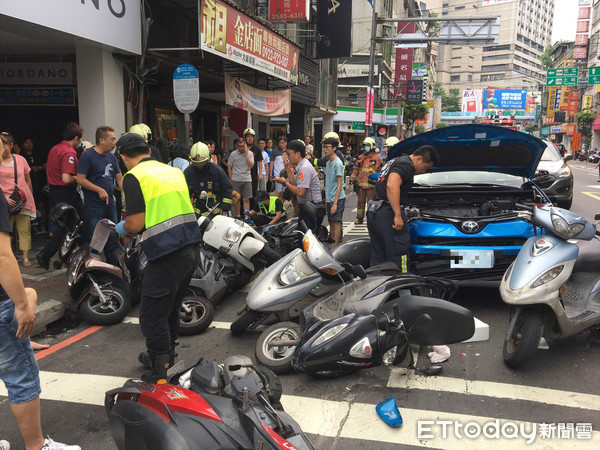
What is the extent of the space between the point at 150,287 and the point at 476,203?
459 centimetres

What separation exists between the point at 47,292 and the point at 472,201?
5460 mm

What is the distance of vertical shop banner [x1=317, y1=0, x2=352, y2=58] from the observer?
18.7 m

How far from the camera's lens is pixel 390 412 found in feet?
10.4

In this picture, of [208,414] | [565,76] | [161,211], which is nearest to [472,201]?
[161,211]

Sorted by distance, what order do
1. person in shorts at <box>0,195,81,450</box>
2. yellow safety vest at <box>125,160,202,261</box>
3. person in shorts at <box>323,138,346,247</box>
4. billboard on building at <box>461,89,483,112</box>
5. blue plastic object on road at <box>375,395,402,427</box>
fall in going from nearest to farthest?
person in shorts at <box>0,195,81,450</box> < blue plastic object on road at <box>375,395,402,427</box> < yellow safety vest at <box>125,160,202,261</box> < person in shorts at <box>323,138,346,247</box> < billboard on building at <box>461,89,483,112</box>

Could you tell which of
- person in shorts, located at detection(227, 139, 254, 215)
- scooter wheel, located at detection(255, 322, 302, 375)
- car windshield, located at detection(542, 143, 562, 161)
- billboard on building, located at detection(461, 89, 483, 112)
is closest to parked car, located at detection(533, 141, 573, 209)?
car windshield, located at detection(542, 143, 562, 161)

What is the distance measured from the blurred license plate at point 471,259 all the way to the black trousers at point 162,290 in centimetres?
278

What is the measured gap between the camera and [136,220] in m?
3.36

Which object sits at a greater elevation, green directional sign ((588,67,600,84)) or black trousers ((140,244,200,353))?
green directional sign ((588,67,600,84))

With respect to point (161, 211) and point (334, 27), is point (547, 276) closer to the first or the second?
point (161, 211)

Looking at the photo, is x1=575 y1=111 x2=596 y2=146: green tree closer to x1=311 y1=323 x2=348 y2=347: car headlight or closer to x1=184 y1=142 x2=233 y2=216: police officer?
x1=184 y1=142 x2=233 y2=216: police officer

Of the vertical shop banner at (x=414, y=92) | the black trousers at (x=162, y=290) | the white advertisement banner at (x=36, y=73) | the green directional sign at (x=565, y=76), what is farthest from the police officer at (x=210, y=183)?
the green directional sign at (x=565, y=76)

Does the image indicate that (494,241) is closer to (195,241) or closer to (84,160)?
(195,241)

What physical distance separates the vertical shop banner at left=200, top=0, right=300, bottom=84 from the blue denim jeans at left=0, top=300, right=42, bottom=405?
668cm
